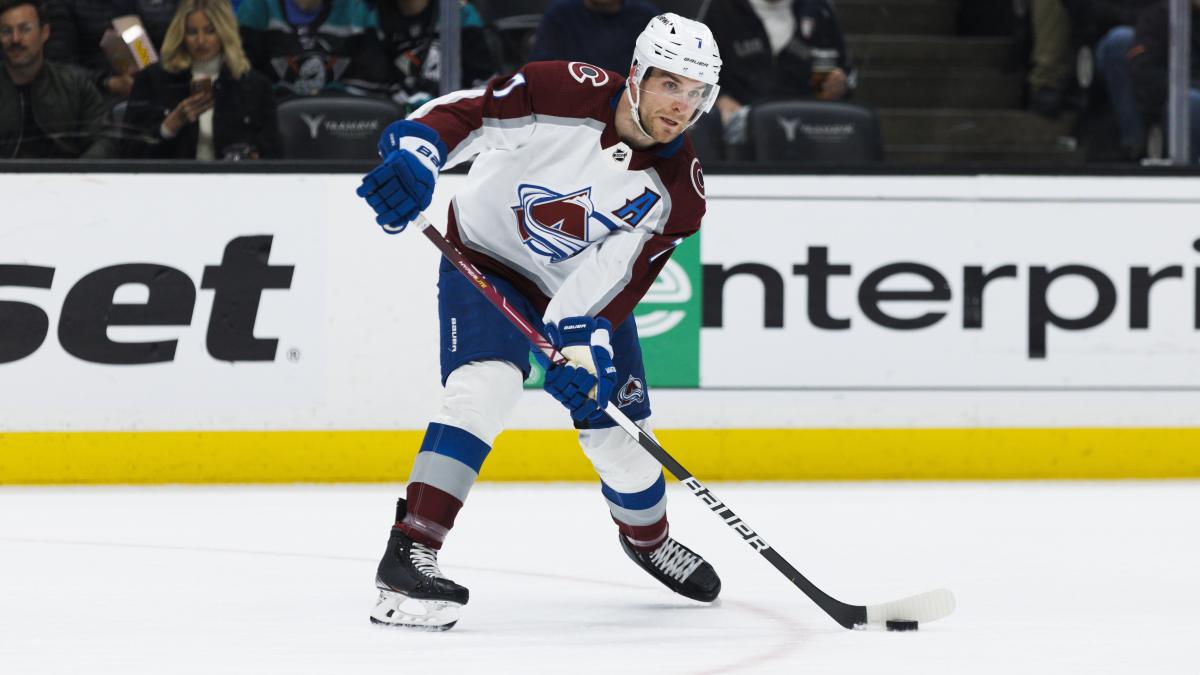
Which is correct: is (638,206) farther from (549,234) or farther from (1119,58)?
(1119,58)

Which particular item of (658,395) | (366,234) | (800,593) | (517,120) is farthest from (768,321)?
(517,120)

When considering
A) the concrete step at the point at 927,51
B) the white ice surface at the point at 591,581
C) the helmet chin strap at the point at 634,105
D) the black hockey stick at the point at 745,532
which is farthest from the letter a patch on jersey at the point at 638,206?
the concrete step at the point at 927,51

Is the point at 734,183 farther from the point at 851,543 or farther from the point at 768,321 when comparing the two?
the point at 851,543

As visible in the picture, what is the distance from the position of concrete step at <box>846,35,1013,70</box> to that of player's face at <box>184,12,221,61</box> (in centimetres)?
223

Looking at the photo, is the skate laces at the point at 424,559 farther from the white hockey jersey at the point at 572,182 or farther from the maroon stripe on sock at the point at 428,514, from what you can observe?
the white hockey jersey at the point at 572,182

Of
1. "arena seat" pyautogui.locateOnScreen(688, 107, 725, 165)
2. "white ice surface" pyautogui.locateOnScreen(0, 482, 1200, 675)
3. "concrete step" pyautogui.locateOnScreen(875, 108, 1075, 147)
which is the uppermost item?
"arena seat" pyautogui.locateOnScreen(688, 107, 725, 165)

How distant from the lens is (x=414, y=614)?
9.55 ft

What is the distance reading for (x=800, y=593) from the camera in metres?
3.33

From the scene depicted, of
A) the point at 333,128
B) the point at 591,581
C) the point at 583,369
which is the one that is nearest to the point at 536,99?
the point at 583,369

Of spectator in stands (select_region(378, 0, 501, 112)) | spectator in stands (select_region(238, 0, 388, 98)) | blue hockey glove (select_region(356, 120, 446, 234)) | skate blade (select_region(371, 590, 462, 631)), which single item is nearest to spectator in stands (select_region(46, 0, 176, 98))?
spectator in stands (select_region(238, 0, 388, 98))

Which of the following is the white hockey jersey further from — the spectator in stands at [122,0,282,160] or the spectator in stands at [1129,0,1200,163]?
A: the spectator in stands at [1129,0,1200,163]

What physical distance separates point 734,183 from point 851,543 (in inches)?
56.5

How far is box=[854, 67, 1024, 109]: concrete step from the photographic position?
601 centimetres

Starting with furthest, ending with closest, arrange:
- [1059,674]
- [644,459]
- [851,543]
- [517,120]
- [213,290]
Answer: [213,290] → [851,543] → [644,459] → [517,120] → [1059,674]
